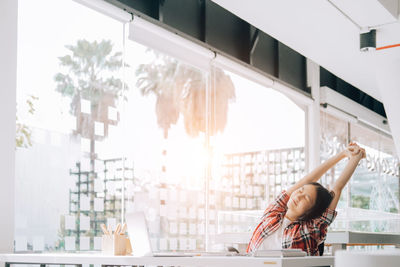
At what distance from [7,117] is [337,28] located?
10.6 feet

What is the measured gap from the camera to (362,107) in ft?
32.2

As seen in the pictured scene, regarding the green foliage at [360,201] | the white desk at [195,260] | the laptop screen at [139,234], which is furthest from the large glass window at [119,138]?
the green foliage at [360,201]

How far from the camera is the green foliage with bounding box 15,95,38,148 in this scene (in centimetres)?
417

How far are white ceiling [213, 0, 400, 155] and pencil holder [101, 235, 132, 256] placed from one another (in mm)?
2299

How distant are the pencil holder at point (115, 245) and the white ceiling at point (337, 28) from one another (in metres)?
2.30

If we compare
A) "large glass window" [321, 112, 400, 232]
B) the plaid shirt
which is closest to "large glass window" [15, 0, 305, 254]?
the plaid shirt

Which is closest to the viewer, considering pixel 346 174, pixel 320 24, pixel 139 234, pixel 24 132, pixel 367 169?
pixel 139 234

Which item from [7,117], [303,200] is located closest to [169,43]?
[7,117]

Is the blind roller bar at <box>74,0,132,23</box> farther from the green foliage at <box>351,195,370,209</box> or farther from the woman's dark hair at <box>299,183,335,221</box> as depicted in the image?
the green foliage at <box>351,195,370,209</box>

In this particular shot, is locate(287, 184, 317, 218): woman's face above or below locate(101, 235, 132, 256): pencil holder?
above

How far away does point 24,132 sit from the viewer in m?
4.21

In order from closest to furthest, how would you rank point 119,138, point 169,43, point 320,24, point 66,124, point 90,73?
point 66,124
point 90,73
point 119,138
point 320,24
point 169,43

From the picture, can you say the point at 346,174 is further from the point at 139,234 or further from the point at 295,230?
the point at 139,234

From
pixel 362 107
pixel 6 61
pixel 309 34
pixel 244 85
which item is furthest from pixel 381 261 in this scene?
pixel 362 107
